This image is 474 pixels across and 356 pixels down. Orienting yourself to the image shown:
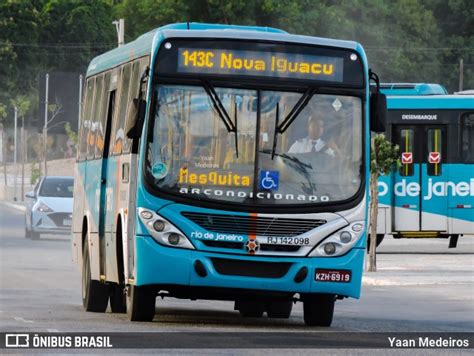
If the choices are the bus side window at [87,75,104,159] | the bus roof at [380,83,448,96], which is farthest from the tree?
the bus side window at [87,75,104,159]

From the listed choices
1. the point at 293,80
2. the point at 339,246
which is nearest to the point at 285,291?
the point at 339,246

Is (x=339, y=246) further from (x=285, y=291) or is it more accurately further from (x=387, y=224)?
(x=387, y=224)

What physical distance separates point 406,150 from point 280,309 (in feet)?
64.7

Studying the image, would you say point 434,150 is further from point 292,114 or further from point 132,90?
point 292,114

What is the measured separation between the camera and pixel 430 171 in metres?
40.3

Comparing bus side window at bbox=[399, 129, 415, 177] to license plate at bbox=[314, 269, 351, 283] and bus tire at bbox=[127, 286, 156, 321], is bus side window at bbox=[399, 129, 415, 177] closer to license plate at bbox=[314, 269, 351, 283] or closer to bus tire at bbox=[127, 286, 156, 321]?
bus tire at bbox=[127, 286, 156, 321]

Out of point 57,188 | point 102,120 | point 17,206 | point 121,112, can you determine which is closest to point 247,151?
point 121,112

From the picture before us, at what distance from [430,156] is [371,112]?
22.3 metres

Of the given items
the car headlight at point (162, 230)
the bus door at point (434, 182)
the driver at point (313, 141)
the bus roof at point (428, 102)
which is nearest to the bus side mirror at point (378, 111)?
the driver at point (313, 141)

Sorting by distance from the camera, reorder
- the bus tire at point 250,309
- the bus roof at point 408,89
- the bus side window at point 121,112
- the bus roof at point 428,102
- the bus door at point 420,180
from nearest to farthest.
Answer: the bus side window at point 121,112 → the bus tire at point 250,309 → the bus roof at point 428,102 → the bus door at point 420,180 → the bus roof at point 408,89

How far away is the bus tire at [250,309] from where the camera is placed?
807 inches

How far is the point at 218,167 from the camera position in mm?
17438

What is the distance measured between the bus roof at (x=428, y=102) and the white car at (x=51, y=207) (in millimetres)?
9042

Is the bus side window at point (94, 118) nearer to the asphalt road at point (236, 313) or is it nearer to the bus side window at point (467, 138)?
the asphalt road at point (236, 313)
